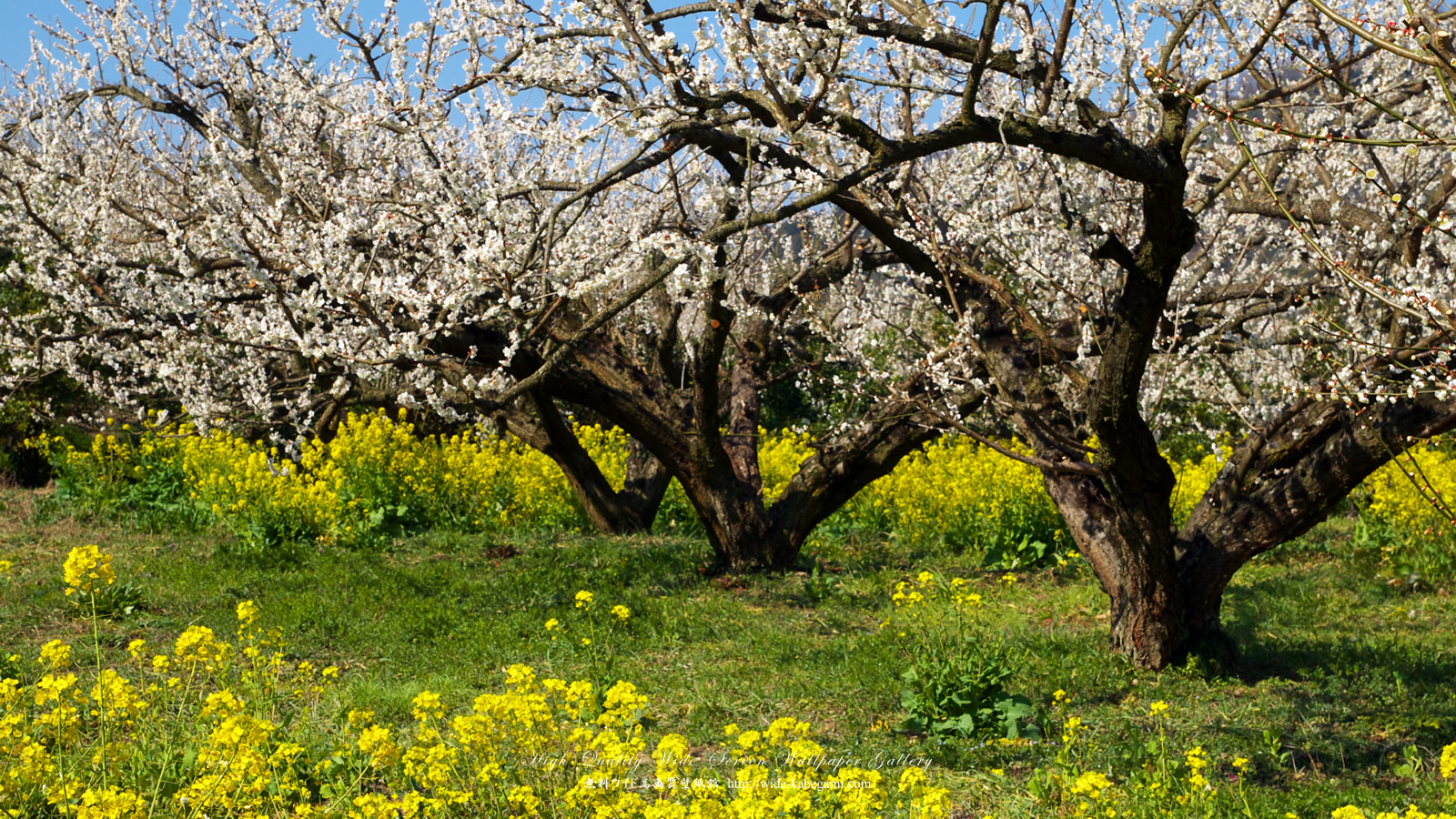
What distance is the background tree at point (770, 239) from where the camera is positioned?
3904mm

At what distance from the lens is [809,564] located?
8.66 metres

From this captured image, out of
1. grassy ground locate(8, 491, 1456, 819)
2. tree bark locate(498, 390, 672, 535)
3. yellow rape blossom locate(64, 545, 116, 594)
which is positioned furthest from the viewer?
tree bark locate(498, 390, 672, 535)

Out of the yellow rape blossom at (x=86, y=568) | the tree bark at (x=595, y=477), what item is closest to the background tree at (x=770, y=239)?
the tree bark at (x=595, y=477)

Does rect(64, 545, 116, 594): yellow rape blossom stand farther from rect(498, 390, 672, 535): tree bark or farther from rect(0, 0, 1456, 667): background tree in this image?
rect(498, 390, 672, 535): tree bark

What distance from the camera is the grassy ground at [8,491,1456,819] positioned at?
14.5 ft

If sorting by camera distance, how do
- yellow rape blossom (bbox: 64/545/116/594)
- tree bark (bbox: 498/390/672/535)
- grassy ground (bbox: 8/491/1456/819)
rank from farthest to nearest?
tree bark (bbox: 498/390/672/535)
grassy ground (bbox: 8/491/1456/819)
yellow rape blossom (bbox: 64/545/116/594)

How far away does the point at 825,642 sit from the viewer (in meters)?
6.40

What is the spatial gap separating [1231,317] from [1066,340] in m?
0.96

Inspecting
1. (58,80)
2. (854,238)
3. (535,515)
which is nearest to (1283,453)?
(854,238)

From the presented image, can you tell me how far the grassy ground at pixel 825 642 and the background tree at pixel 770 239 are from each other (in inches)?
23.4

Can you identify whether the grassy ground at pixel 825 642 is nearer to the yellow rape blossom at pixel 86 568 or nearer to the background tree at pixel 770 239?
the background tree at pixel 770 239

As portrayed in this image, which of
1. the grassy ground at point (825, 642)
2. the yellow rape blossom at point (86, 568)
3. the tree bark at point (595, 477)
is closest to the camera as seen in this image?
the yellow rape blossom at point (86, 568)

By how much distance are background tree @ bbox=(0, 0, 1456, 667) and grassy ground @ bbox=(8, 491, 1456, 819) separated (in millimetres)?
595

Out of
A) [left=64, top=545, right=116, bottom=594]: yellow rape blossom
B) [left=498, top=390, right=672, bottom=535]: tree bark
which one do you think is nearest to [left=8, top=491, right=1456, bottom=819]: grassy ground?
[left=498, top=390, right=672, bottom=535]: tree bark
